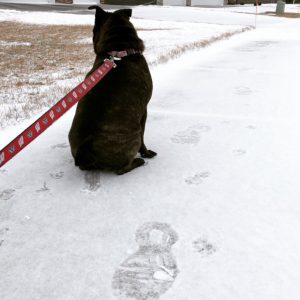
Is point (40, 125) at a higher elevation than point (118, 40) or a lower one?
lower

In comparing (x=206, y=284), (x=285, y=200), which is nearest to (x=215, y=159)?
(x=285, y=200)

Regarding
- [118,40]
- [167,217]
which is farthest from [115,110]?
[167,217]

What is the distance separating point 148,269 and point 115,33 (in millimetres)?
1684

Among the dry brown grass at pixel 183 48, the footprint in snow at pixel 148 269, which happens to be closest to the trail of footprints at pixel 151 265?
the footprint in snow at pixel 148 269

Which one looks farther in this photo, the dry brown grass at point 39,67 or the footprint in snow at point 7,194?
the dry brown grass at point 39,67

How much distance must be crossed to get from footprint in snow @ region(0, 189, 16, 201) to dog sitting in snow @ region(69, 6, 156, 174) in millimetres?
453

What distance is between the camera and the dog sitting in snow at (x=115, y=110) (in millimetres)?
2234

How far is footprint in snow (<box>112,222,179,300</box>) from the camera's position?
150cm

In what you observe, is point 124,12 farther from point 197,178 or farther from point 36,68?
point 36,68

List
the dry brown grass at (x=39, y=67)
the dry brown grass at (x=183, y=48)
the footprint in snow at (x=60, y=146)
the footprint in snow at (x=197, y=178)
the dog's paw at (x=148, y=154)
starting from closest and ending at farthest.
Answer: the footprint in snow at (x=197, y=178), the dog's paw at (x=148, y=154), the footprint in snow at (x=60, y=146), the dry brown grass at (x=39, y=67), the dry brown grass at (x=183, y=48)

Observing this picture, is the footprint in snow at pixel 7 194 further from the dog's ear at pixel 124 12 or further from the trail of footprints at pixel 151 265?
the dog's ear at pixel 124 12

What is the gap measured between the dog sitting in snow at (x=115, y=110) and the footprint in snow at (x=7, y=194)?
0.45 metres

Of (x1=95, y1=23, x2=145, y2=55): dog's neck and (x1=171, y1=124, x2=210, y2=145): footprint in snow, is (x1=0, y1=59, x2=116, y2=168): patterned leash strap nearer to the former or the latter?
(x1=95, y1=23, x2=145, y2=55): dog's neck

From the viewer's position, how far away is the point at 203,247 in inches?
69.5
